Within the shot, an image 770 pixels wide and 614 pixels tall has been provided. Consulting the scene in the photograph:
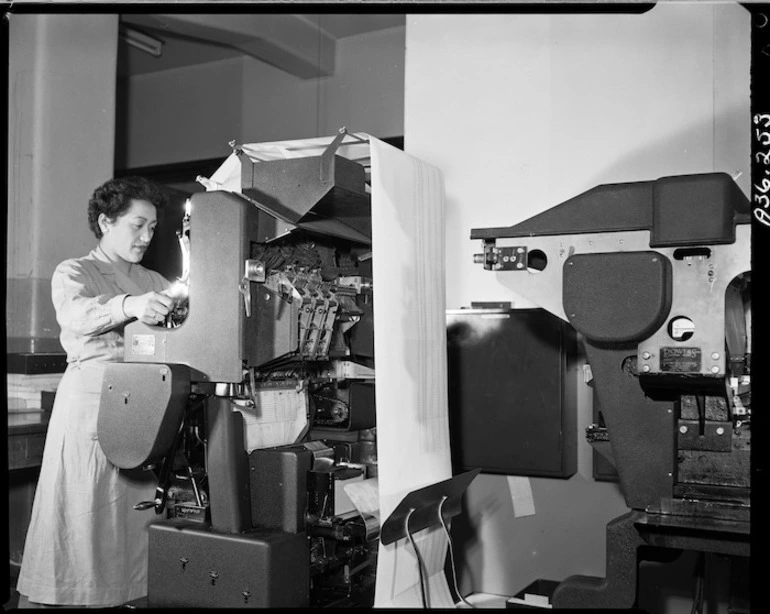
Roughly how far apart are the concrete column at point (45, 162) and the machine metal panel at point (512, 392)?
2034 millimetres

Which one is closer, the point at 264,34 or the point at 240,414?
the point at 240,414

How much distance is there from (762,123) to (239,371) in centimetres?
161

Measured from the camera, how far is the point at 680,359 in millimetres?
1943

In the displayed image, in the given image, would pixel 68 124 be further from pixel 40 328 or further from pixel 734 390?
pixel 734 390

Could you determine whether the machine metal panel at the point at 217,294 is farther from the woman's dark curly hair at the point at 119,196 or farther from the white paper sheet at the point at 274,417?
the woman's dark curly hair at the point at 119,196

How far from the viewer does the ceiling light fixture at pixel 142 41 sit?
4.78 m

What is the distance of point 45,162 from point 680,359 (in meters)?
3.25

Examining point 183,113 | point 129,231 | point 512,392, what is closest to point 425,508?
point 512,392

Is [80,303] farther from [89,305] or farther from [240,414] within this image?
[240,414]

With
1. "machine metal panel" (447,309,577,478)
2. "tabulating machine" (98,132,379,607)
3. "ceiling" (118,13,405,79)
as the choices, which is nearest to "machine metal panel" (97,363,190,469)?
"tabulating machine" (98,132,379,607)

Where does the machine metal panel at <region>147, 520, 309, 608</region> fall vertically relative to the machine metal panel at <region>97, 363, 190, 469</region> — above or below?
below

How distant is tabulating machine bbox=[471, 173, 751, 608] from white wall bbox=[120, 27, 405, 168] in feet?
9.63

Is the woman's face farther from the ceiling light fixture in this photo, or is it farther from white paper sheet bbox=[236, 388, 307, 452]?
the ceiling light fixture

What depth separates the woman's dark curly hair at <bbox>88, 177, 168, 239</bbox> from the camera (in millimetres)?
3373
